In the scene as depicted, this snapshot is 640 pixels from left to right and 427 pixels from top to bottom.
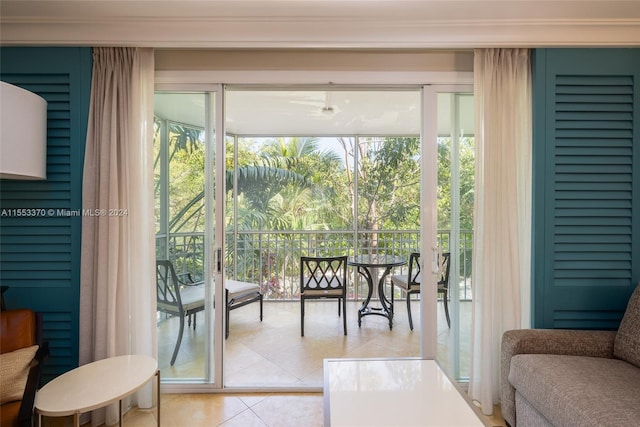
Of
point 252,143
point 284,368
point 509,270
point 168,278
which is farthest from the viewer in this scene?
point 252,143

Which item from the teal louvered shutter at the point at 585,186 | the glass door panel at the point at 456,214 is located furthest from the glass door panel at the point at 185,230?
the teal louvered shutter at the point at 585,186

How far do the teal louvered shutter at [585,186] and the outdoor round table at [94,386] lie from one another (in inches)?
89.7

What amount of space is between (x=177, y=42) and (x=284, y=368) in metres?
2.42

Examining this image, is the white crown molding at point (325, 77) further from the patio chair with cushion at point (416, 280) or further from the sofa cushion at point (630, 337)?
the sofa cushion at point (630, 337)

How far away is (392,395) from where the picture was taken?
4.59ft

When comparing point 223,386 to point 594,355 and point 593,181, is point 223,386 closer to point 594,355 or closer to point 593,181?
point 594,355

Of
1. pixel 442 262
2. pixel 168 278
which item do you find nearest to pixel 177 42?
pixel 168 278

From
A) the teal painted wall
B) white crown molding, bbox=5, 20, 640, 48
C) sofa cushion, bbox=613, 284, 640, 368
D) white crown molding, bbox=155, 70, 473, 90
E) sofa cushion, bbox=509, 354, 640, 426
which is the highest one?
white crown molding, bbox=5, 20, 640, 48

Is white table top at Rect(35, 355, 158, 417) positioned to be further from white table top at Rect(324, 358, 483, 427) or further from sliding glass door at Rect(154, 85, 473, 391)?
white table top at Rect(324, 358, 483, 427)

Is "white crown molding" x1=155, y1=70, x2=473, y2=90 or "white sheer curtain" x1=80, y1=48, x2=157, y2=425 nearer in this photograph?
"white sheer curtain" x1=80, y1=48, x2=157, y2=425

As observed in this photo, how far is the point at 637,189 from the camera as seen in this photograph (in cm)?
197

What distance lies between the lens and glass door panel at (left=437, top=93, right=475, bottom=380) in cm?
214

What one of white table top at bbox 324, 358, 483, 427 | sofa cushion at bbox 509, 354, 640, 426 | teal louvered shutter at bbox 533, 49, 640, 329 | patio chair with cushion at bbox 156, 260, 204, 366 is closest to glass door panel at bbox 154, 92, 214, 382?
patio chair with cushion at bbox 156, 260, 204, 366

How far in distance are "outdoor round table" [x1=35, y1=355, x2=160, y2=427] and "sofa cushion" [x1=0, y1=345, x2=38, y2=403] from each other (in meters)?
0.08
